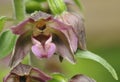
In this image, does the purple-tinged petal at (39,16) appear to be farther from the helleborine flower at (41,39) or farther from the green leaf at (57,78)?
the green leaf at (57,78)

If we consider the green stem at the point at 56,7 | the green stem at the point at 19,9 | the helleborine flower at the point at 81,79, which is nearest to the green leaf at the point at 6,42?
the green stem at the point at 19,9

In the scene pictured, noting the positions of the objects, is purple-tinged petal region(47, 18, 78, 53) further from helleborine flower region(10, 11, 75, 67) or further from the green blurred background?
the green blurred background

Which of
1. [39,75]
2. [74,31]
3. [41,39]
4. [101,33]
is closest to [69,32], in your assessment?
[74,31]

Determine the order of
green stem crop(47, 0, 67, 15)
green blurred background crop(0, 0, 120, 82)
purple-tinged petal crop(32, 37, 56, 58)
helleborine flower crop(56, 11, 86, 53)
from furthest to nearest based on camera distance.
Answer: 1. green blurred background crop(0, 0, 120, 82)
2. green stem crop(47, 0, 67, 15)
3. helleborine flower crop(56, 11, 86, 53)
4. purple-tinged petal crop(32, 37, 56, 58)

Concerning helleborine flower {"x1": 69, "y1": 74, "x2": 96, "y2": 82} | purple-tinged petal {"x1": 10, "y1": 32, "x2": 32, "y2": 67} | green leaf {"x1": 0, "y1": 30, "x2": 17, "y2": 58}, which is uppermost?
purple-tinged petal {"x1": 10, "y1": 32, "x2": 32, "y2": 67}

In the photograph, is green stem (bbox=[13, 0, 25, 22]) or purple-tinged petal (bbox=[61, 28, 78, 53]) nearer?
purple-tinged petal (bbox=[61, 28, 78, 53])

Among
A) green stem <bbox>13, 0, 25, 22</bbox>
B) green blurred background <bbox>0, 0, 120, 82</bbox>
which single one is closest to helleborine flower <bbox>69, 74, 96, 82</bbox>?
green stem <bbox>13, 0, 25, 22</bbox>

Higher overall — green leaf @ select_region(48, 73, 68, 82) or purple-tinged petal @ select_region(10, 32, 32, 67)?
purple-tinged petal @ select_region(10, 32, 32, 67)
